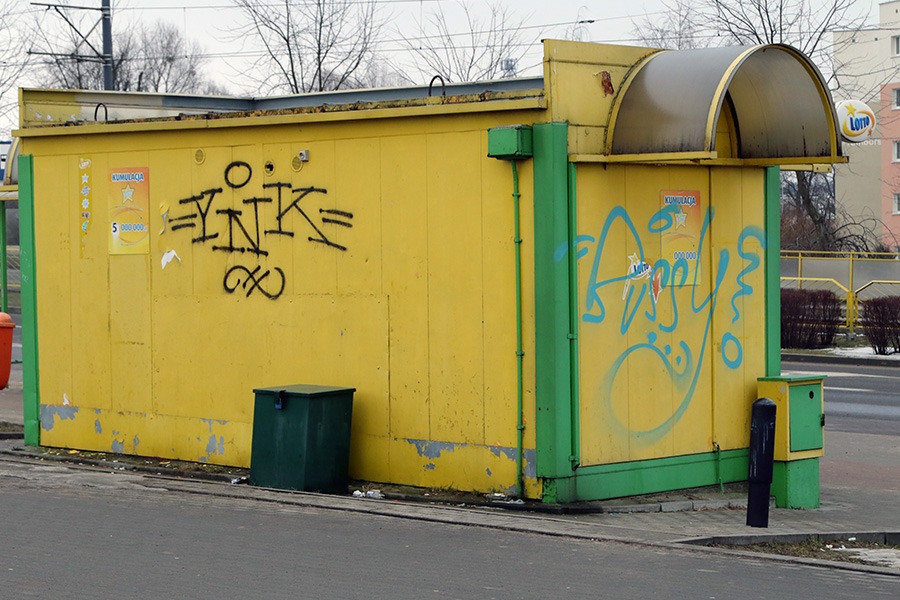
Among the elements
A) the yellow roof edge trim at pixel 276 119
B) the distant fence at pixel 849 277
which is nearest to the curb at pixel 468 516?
the yellow roof edge trim at pixel 276 119

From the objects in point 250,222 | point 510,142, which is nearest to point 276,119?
point 250,222

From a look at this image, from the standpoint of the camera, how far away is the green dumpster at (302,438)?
1074 centimetres

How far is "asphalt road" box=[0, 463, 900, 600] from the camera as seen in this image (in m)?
7.44

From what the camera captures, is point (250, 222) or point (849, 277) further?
point (849, 277)

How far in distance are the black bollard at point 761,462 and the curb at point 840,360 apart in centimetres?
1761

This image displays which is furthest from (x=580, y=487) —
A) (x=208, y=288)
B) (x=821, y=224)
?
(x=821, y=224)

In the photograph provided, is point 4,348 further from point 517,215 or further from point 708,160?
point 708,160

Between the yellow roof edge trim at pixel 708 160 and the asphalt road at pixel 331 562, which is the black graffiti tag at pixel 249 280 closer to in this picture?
the asphalt road at pixel 331 562

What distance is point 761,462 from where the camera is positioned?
31.7ft

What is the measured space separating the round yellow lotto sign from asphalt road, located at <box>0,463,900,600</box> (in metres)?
6.83

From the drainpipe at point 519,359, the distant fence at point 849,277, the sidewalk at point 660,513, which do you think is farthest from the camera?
the distant fence at point 849,277

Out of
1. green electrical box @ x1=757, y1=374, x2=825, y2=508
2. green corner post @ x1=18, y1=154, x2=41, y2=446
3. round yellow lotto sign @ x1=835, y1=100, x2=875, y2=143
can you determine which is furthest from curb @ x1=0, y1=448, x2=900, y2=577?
round yellow lotto sign @ x1=835, y1=100, x2=875, y2=143

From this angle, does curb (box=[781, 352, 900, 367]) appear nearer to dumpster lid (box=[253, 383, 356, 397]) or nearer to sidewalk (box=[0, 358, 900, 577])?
sidewalk (box=[0, 358, 900, 577])

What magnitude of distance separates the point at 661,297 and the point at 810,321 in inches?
730
